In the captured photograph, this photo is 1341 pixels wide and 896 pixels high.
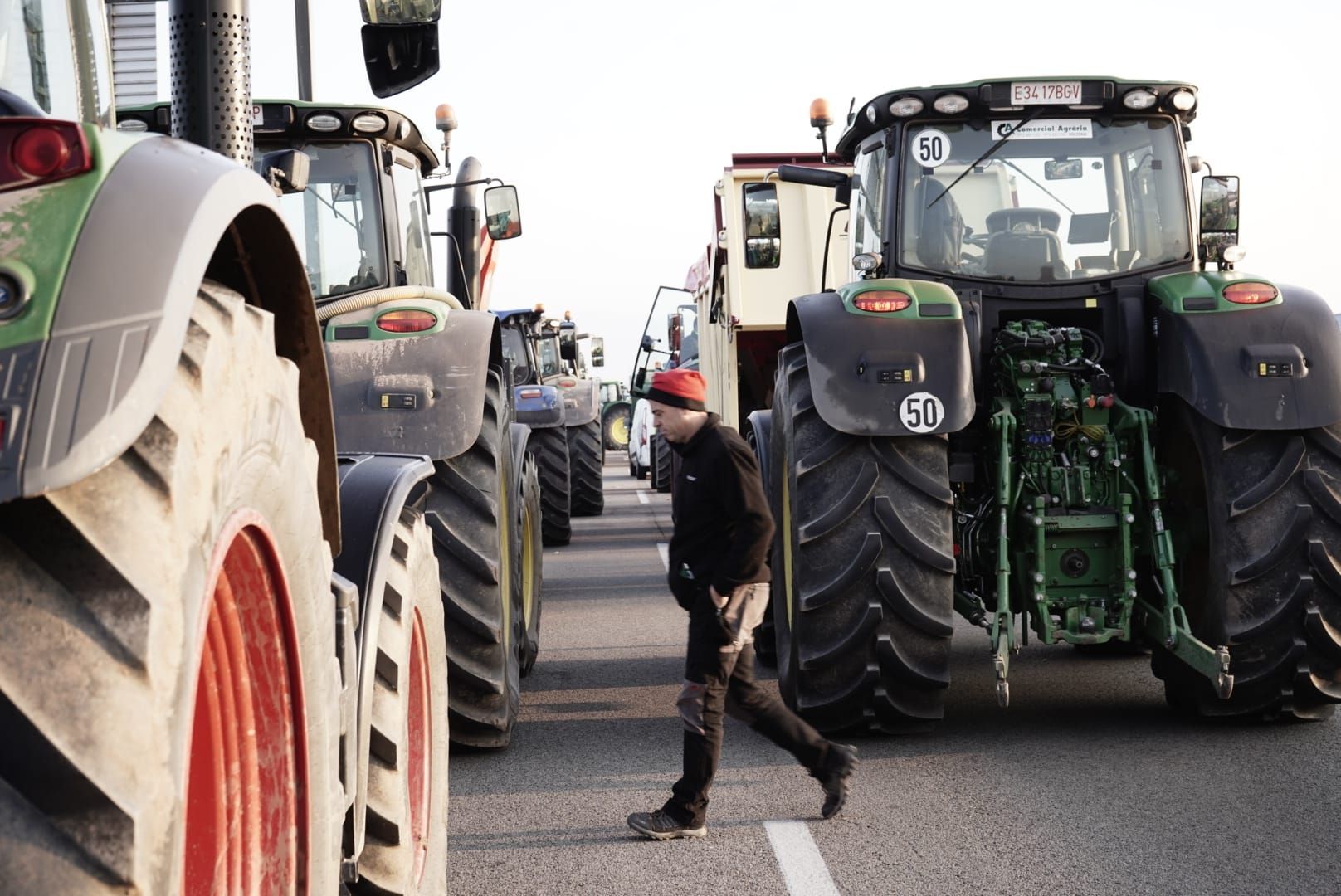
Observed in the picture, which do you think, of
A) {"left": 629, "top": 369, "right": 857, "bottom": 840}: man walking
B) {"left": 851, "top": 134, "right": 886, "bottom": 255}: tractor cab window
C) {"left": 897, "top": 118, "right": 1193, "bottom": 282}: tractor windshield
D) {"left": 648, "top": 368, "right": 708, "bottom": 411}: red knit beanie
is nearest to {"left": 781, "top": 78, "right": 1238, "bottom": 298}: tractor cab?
{"left": 897, "top": 118, "right": 1193, "bottom": 282}: tractor windshield

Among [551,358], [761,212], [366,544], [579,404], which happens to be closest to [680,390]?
[366,544]

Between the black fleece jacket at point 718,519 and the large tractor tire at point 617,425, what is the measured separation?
1493 inches

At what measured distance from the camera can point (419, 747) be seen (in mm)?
4188

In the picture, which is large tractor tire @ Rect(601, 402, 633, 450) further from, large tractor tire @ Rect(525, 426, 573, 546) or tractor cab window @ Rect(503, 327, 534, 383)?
large tractor tire @ Rect(525, 426, 573, 546)

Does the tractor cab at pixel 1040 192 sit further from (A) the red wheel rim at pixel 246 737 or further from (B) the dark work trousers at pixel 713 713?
(A) the red wheel rim at pixel 246 737

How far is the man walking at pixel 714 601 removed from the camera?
566 centimetres

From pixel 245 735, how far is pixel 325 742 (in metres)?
0.31

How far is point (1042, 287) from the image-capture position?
24.4 ft

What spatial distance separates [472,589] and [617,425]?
136 feet

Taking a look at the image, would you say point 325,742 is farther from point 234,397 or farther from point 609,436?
point 609,436

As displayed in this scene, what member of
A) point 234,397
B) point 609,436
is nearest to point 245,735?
point 234,397

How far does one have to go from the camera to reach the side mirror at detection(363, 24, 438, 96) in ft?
12.2

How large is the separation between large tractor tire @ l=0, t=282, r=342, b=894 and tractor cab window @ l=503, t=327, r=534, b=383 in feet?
48.9

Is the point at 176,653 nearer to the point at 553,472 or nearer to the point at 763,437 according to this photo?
the point at 763,437
